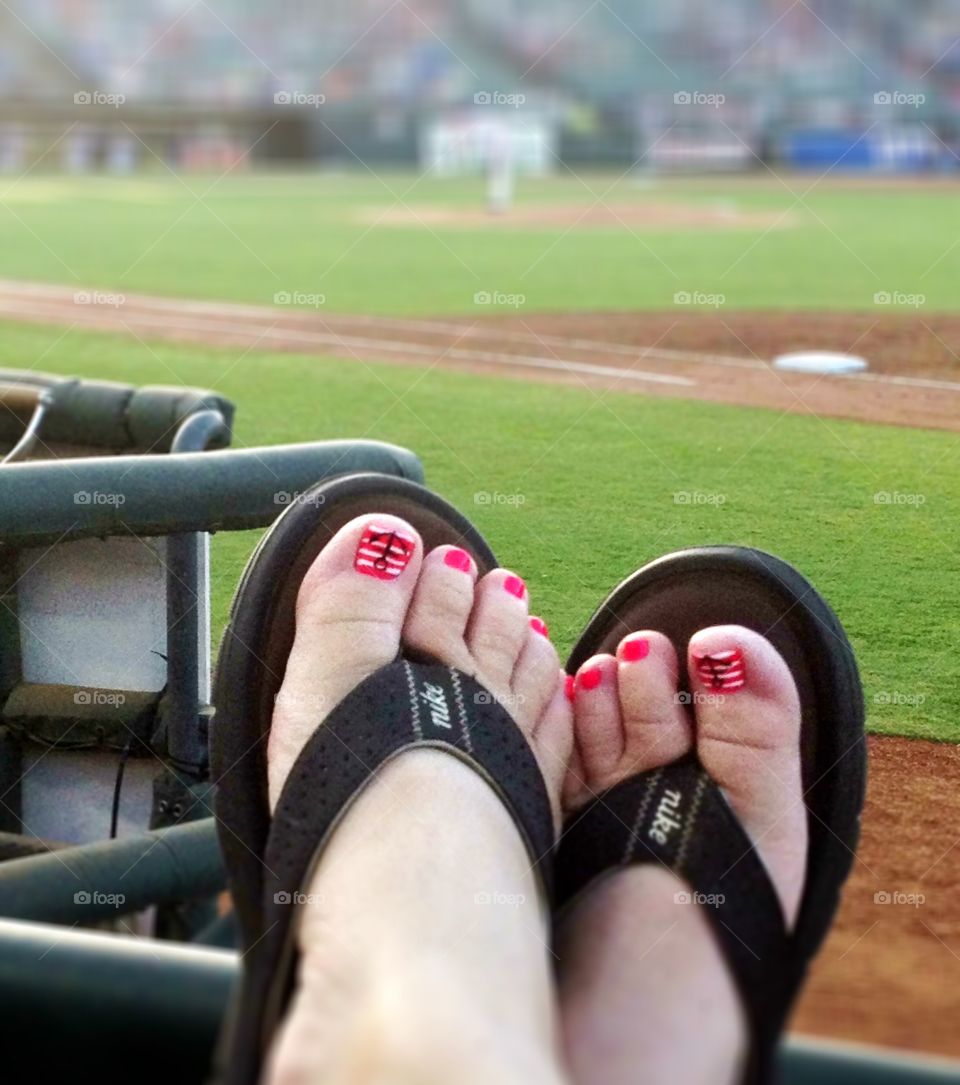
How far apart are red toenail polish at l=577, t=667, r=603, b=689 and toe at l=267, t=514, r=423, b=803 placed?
0.12 metres

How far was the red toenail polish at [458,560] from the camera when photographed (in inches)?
35.8

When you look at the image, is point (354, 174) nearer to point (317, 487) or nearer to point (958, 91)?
point (958, 91)

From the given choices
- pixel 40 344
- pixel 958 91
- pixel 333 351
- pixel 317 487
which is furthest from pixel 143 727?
pixel 958 91
